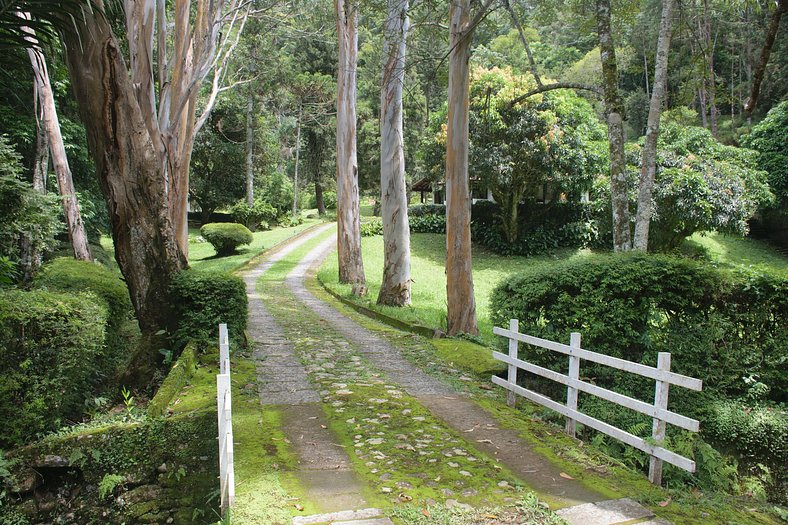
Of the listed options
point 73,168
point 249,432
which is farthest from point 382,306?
point 73,168

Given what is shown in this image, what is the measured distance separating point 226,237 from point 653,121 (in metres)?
21.5

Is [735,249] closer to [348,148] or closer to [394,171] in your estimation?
[348,148]

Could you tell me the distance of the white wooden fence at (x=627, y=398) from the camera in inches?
179

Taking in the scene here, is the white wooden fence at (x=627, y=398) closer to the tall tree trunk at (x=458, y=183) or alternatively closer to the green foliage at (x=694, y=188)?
the tall tree trunk at (x=458, y=183)

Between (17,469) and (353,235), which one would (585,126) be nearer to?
(353,235)

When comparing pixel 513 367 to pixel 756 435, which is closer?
pixel 756 435

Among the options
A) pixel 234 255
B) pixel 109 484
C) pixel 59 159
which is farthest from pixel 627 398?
pixel 234 255

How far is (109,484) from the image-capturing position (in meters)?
4.61

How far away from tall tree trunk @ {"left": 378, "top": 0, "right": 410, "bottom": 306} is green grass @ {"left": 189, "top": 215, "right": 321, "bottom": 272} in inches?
280

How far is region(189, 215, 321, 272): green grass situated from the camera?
2358cm

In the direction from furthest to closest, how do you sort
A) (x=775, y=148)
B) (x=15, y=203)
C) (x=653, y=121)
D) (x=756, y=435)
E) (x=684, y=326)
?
(x=775, y=148)
(x=653, y=121)
(x=15, y=203)
(x=684, y=326)
(x=756, y=435)

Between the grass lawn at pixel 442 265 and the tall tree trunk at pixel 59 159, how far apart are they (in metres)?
7.37

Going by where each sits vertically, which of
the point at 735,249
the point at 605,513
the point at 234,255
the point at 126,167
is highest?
the point at 126,167

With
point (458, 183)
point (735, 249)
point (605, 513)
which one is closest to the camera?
point (605, 513)
